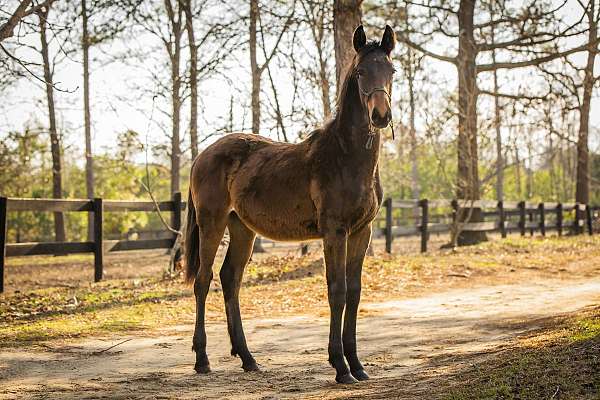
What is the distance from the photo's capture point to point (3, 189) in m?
22.9

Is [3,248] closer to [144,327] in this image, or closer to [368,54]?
[144,327]

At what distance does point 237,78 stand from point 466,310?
8.05 metres

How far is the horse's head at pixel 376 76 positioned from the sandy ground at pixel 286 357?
73.9 inches

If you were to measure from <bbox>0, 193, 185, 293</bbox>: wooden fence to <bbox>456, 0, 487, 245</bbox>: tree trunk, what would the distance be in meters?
7.58

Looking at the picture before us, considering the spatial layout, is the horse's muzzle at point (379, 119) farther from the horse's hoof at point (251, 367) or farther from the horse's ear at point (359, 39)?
the horse's hoof at point (251, 367)

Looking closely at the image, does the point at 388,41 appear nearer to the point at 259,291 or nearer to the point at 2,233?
the point at 259,291


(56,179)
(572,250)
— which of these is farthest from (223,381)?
(56,179)

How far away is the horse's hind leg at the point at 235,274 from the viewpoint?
566cm

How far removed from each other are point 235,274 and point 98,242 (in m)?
6.45

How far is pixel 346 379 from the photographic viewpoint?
4.70m

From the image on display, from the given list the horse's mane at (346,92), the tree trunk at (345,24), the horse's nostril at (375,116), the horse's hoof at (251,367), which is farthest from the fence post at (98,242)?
the horse's nostril at (375,116)

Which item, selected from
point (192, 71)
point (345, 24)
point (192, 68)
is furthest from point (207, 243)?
point (192, 68)

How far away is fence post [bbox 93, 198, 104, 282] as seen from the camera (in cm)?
1159

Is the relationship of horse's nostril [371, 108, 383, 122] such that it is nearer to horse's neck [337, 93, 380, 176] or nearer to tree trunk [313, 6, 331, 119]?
horse's neck [337, 93, 380, 176]
